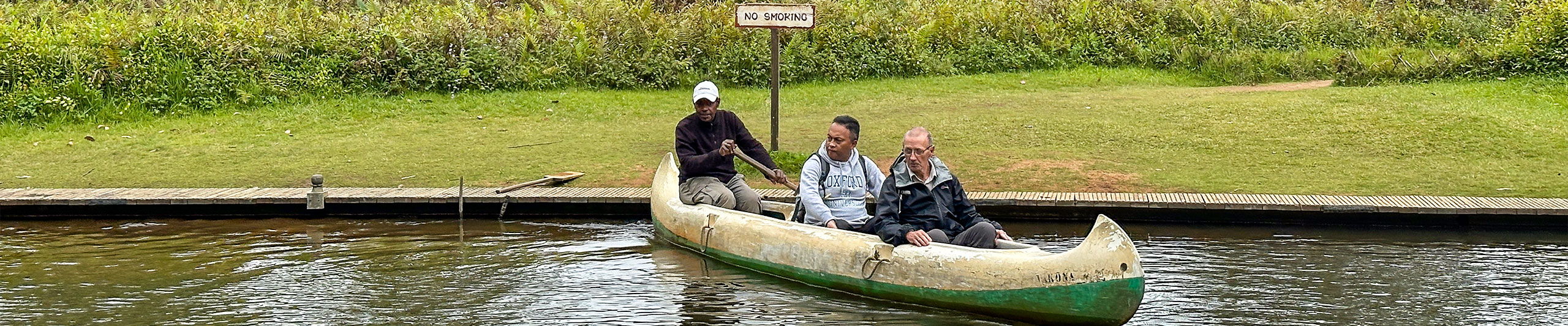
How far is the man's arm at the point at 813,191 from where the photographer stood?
7.79 m

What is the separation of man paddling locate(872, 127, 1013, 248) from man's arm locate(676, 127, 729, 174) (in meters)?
1.94

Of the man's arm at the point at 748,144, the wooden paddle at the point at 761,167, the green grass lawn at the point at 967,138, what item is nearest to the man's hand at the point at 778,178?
the wooden paddle at the point at 761,167

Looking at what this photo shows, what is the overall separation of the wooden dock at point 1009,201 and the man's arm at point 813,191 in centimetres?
258

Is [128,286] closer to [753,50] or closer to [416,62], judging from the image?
[416,62]

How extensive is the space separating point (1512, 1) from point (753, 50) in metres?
11.5

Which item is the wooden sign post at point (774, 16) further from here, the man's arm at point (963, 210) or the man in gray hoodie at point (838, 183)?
the man's arm at point (963, 210)

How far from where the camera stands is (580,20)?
19.4 metres

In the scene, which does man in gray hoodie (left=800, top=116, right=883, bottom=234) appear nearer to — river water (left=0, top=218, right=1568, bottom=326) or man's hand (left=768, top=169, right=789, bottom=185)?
river water (left=0, top=218, right=1568, bottom=326)

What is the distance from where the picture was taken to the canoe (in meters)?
6.32

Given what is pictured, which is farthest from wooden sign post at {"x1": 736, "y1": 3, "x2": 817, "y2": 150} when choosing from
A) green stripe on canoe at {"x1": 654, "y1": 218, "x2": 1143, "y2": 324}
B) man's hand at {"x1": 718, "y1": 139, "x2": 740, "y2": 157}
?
green stripe on canoe at {"x1": 654, "y1": 218, "x2": 1143, "y2": 324}

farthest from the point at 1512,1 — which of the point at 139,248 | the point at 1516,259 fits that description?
the point at 139,248

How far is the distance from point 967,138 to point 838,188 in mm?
6236

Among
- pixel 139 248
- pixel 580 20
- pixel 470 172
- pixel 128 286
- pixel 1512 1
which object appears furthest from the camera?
pixel 1512 1

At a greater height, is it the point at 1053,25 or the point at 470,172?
the point at 1053,25
